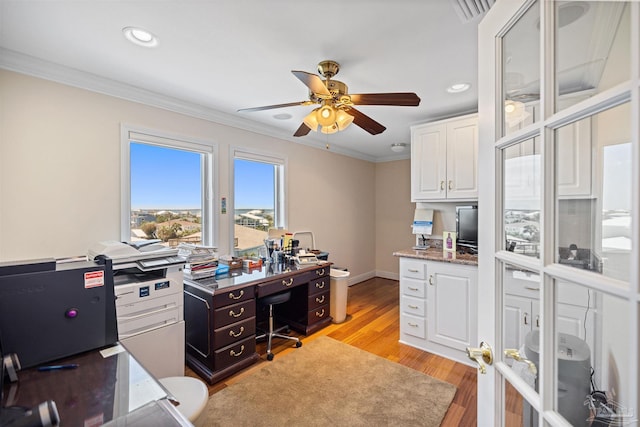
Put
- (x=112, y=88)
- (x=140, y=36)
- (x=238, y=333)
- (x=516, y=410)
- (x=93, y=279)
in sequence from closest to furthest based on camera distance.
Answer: (x=516, y=410), (x=93, y=279), (x=140, y=36), (x=112, y=88), (x=238, y=333)

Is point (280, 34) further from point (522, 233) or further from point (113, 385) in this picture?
point (113, 385)

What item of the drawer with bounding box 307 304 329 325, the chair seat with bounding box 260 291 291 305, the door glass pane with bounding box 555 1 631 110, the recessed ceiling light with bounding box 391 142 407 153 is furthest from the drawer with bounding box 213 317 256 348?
the recessed ceiling light with bounding box 391 142 407 153

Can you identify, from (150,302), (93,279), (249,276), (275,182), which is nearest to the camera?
(93,279)

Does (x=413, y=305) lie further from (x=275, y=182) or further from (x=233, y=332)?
(x=275, y=182)

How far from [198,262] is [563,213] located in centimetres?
253

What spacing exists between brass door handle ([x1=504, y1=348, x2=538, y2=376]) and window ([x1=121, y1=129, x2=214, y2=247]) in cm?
273

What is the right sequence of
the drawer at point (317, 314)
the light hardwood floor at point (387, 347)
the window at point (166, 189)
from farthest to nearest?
the drawer at point (317, 314), the window at point (166, 189), the light hardwood floor at point (387, 347)

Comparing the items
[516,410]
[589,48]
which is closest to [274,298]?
[516,410]

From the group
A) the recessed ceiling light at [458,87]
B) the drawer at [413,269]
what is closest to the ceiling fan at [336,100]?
the recessed ceiling light at [458,87]

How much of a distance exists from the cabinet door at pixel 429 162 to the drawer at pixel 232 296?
218 centimetres

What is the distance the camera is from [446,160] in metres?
2.90

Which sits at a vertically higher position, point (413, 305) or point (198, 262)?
point (198, 262)

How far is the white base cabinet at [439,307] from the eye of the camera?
7.91ft

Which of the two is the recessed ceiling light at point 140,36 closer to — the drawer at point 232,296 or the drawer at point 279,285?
the drawer at point 232,296
